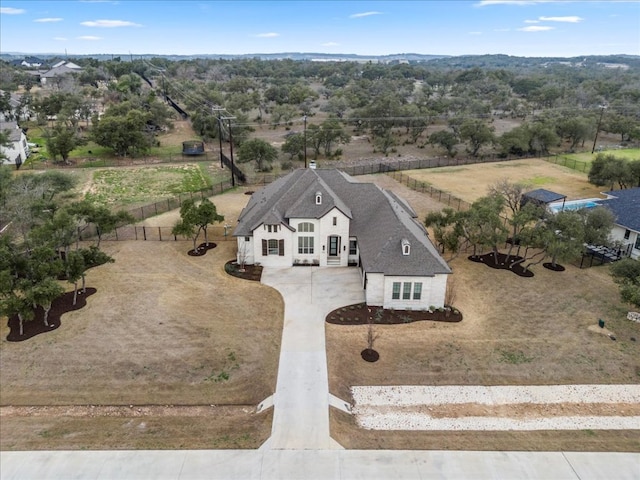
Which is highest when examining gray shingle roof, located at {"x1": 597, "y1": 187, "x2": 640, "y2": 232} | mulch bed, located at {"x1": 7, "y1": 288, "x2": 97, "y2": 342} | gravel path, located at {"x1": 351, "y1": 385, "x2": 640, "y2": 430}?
gray shingle roof, located at {"x1": 597, "y1": 187, "x2": 640, "y2": 232}

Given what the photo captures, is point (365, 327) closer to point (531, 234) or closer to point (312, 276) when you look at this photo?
point (312, 276)

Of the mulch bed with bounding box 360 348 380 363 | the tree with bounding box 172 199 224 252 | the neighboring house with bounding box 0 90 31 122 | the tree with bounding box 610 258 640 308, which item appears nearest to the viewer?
the mulch bed with bounding box 360 348 380 363

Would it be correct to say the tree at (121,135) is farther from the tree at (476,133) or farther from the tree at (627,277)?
the tree at (627,277)

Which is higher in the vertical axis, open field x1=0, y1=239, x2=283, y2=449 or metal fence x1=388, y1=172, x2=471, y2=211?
metal fence x1=388, y1=172, x2=471, y2=211

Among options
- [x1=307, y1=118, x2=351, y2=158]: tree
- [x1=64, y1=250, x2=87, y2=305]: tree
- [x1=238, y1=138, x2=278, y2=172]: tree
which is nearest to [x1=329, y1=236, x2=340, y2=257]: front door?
[x1=64, y1=250, x2=87, y2=305]: tree

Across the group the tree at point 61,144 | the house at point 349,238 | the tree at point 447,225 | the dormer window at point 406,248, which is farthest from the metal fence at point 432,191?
the tree at point 61,144

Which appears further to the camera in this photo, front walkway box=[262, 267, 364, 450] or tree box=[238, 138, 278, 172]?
tree box=[238, 138, 278, 172]

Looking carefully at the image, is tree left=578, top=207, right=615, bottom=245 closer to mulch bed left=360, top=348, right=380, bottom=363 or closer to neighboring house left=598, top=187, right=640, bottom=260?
neighboring house left=598, top=187, right=640, bottom=260
